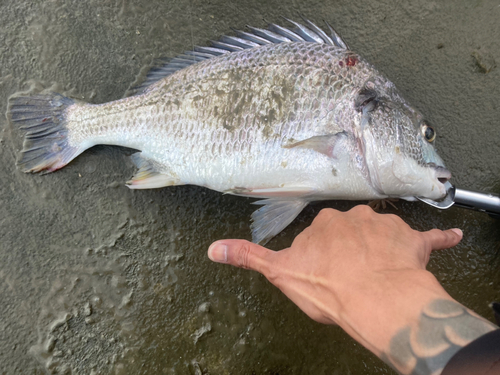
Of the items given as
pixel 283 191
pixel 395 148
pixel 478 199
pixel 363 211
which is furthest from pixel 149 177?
pixel 478 199

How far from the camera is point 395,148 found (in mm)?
1364

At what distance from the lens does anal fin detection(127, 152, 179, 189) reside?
5.11ft

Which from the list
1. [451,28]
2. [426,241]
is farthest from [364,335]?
[451,28]

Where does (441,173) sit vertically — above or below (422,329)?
above

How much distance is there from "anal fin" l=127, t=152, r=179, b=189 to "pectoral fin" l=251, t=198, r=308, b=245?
18.5 inches

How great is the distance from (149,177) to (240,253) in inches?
26.0

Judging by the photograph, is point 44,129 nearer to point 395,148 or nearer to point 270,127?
point 270,127

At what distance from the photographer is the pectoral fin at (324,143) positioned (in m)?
1.36

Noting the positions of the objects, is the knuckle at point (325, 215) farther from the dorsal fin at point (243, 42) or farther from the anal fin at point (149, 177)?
the dorsal fin at point (243, 42)

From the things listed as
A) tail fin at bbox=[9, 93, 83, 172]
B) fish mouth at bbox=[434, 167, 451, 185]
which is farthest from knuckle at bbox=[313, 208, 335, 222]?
tail fin at bbox=[9, 93, 83, 172]

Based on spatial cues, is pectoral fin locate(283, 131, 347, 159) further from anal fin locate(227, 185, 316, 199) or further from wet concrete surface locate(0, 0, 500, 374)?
wet concrete surface locate(0, 0, 500, 374)

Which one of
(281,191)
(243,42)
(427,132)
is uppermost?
(427,132)

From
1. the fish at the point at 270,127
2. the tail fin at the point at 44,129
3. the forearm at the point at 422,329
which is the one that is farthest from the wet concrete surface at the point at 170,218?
the forearm at the point at 422,329

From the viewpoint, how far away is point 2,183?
1665 mm
